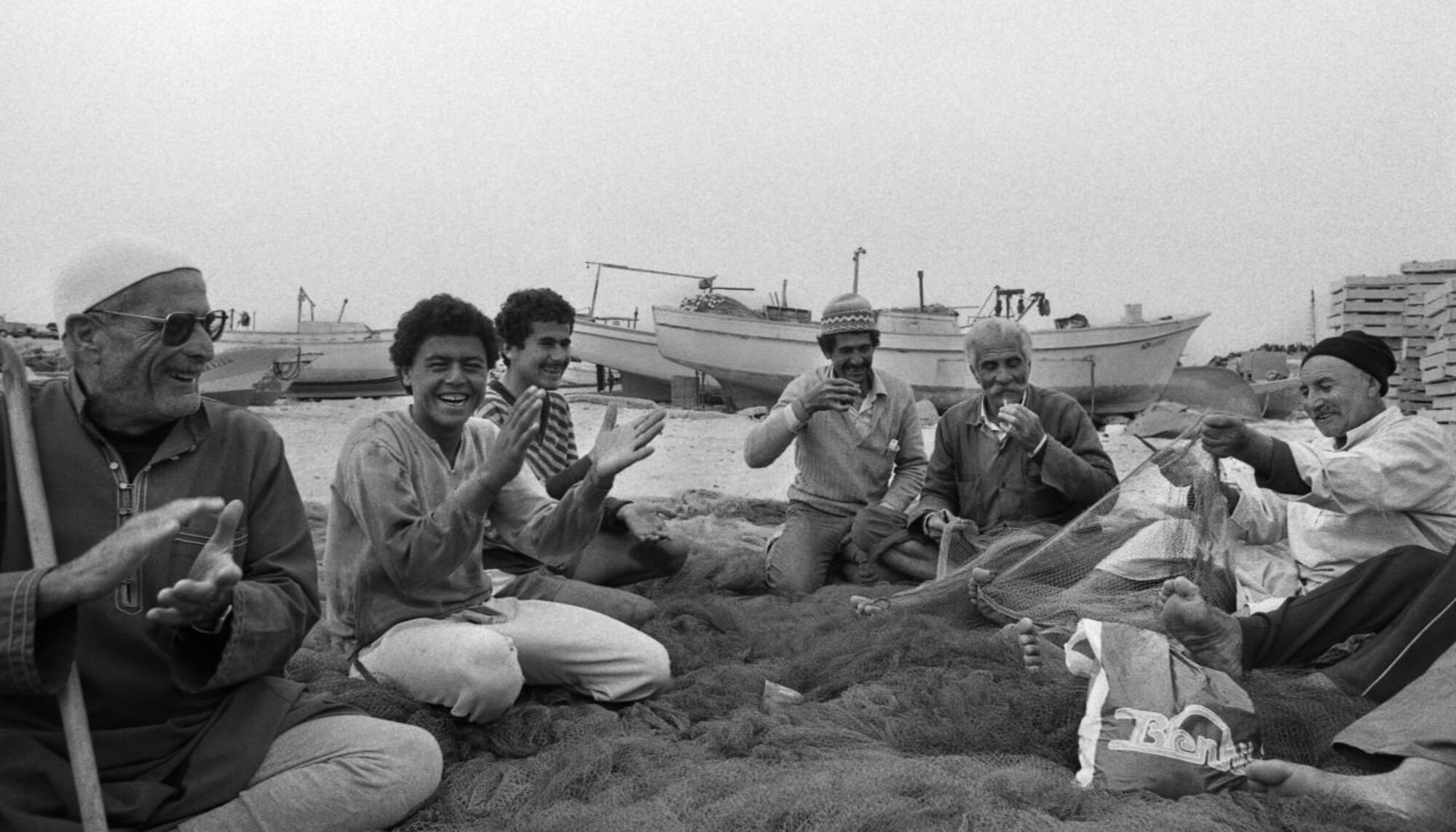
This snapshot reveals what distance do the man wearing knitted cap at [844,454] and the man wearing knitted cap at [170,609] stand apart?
2998 mm

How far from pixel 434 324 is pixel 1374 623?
3.03m

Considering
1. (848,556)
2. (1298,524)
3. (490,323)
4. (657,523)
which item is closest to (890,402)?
(848,556)

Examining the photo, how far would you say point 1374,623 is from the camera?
3.00 meters

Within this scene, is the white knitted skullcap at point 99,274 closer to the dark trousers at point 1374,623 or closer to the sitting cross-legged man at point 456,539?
the sitting cross-legged man at point 456,539

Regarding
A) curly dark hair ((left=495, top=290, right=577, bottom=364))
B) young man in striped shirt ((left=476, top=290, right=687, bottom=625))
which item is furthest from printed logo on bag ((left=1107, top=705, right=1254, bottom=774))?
curly dark hair ((left=495, top=290, right=577, bottom=364))

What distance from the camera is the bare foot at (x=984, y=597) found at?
3764 mm

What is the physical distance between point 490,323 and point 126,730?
163 cm

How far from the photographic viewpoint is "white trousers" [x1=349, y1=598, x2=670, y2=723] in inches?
110

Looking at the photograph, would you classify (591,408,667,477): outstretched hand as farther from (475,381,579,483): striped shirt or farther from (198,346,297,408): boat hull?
(198,346,297,408): boat hull

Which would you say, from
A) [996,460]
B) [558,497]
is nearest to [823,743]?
[558,497]

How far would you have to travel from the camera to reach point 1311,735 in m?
2.56

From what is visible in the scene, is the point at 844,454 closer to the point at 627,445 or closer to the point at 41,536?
the point at 627,445

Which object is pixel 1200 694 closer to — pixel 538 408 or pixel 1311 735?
pixel 1311 735

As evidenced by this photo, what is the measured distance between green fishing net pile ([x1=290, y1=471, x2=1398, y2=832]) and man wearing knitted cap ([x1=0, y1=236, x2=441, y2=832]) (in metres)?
0.32
